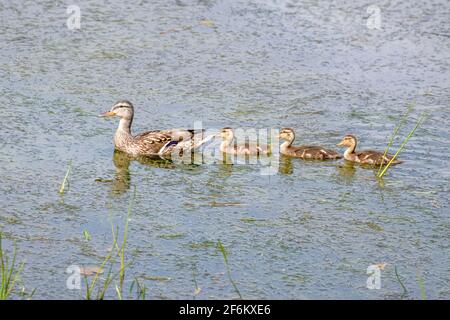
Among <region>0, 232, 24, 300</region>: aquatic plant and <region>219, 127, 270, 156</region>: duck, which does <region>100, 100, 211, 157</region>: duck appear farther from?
<region>0, 232, 24, 300</region>: aquatic plant

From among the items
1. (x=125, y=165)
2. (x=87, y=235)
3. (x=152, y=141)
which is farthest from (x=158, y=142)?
(x=87, y=235)

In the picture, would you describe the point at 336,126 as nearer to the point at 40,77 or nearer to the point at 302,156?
the point at 302,156

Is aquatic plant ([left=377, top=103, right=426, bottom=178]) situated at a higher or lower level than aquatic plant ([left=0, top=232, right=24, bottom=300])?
higher

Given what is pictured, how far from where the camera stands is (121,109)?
871 cm

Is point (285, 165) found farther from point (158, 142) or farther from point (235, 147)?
point (158, 142)

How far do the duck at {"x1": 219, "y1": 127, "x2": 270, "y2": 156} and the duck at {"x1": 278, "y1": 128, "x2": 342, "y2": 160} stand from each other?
0.24 m

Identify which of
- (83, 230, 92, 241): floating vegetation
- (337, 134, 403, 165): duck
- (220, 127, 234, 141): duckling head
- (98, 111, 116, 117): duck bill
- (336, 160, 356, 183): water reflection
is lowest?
(83, 230, 92, 241): floating vegetation

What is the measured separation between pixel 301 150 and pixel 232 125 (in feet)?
2.59

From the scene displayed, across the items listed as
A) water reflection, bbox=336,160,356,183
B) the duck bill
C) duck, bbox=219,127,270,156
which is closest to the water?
water reflection, bbox=336,160,356,183

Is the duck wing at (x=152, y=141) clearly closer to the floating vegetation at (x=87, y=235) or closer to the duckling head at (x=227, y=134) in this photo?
the duckling head at (x=227, y=134)

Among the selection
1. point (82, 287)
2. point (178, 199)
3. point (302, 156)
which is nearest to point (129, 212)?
point (178, 199)

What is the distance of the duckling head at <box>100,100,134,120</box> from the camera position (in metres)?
8.70
